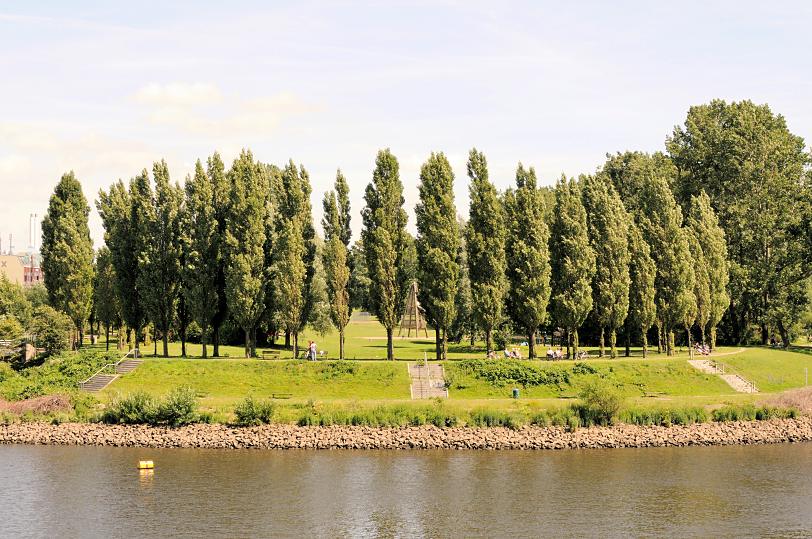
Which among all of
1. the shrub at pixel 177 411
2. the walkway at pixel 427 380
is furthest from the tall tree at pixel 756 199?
the shrub at pixel 177 411

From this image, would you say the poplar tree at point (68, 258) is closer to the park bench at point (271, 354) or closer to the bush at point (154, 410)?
the park bench at point (271, 354)

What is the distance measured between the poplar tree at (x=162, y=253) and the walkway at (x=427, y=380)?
22.7 metres

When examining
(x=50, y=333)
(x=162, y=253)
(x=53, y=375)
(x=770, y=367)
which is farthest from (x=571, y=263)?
(x=50, y=333)

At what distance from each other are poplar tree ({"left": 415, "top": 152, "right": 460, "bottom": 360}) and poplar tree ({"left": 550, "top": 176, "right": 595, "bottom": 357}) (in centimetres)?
990

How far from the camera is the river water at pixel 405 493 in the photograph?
4303cm

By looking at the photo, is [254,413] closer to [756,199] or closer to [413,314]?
[413,314]

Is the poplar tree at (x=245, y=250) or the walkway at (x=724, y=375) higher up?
the poplar tree at (x=245, y=250)

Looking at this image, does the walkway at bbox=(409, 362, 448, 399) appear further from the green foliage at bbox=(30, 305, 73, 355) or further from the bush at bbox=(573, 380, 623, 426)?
the green foliage at bbox=(30, 305, 73, 355)

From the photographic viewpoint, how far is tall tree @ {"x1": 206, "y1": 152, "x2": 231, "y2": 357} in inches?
3201

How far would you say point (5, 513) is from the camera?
147ft

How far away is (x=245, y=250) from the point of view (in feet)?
260

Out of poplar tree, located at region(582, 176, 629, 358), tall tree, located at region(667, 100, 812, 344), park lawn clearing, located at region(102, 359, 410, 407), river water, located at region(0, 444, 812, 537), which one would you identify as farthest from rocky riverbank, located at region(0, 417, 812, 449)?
tall tree, located at region(667, 100, 812, 344)

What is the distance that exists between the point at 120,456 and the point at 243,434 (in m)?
8.22

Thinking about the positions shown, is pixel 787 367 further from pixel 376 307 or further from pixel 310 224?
pixel 310 224
